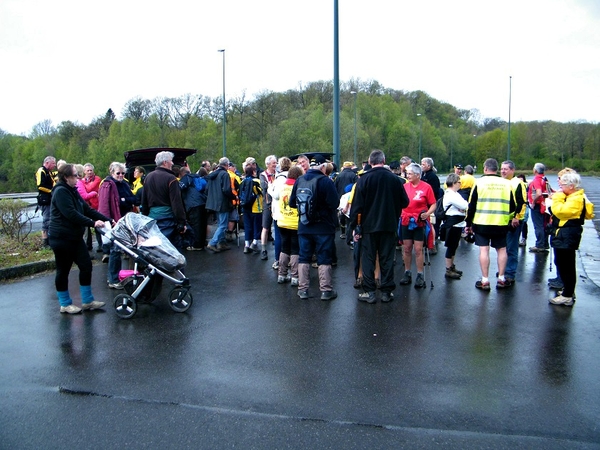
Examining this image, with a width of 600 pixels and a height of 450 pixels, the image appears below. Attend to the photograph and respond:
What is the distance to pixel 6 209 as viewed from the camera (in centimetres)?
1181

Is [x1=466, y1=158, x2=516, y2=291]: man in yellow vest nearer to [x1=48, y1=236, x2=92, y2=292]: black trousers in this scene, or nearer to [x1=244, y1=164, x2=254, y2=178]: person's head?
[x1=244, y1=164, x2=254, y2=178]: person's head

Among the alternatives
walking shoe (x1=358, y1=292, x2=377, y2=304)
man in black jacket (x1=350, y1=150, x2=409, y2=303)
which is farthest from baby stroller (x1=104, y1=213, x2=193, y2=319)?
man in black jacket (x1=350, y1=150, x2=409, y2=303)

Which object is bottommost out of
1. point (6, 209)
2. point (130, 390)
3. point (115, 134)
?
Result: point (130, 390)

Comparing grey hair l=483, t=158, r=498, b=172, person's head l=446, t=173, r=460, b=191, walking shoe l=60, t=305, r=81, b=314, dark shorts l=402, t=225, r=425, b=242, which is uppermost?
grey hair l=483, t=158, r=498, b=172

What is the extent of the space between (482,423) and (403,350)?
164 centimetres

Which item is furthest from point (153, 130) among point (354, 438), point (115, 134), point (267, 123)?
point (354, 438)

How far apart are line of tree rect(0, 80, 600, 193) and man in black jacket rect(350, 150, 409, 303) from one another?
105 ft

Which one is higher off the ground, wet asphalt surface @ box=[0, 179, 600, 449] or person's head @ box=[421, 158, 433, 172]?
person's head @ box=[421, 158, 433, 172]

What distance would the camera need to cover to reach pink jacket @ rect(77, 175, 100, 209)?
10498mm

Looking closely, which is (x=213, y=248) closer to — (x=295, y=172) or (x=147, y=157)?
(x=147, y=157)

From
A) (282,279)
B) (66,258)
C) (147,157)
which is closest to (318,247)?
(282,279)

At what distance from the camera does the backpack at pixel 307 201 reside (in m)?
7.46

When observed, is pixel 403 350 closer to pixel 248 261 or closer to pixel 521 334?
pixel 521 334

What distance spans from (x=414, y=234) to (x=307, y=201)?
188 centimetres
